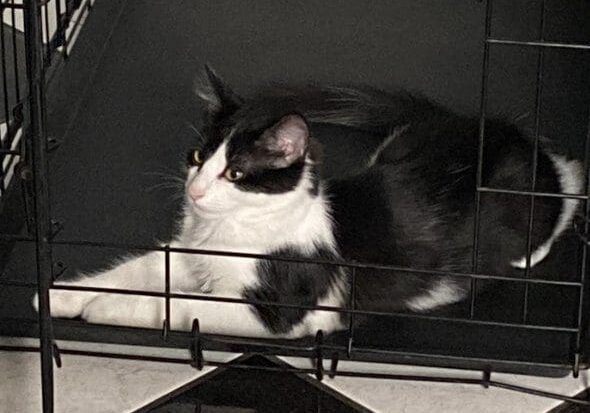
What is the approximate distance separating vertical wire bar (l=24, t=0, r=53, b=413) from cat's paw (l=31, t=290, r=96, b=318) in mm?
178

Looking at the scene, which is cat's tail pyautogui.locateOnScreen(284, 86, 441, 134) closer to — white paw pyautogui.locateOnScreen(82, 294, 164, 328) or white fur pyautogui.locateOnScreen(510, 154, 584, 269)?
white fur pyautogui.locateOnScreen(510, 154, 584, 269)

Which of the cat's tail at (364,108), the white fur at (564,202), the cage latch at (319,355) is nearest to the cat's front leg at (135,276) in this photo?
the cage latch at (319,355)

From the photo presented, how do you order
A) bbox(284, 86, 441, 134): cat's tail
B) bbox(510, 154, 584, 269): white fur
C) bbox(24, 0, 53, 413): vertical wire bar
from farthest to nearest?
bbox(284, 86, 441, 134): cat's tail → bbox(510, 154, 584, 269): white fur → bbox(24, 0, 53, 413): vertical wire bar

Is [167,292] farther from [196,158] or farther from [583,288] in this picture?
[583,288]

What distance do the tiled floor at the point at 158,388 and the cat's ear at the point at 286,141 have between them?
0.26 m

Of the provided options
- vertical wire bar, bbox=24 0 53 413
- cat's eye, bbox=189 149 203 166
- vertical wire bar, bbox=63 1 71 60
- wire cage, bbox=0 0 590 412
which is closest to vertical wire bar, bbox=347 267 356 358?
wire cage, bbox=0 0 590 412

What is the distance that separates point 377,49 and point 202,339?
0.89m

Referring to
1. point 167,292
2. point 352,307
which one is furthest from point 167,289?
point 352,307

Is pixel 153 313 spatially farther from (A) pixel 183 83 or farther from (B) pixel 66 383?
(A) pixel 183 83

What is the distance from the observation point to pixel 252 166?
4.73 ft

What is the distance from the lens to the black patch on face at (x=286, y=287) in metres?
1.49

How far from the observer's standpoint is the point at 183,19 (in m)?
2.26

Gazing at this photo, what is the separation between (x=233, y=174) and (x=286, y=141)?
7 cm

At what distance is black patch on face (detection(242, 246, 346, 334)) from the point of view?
4.88 feet
